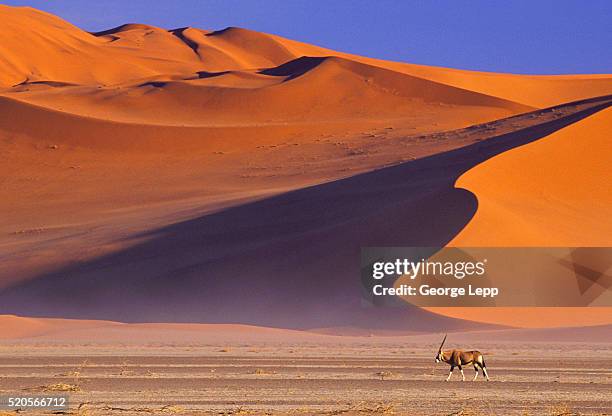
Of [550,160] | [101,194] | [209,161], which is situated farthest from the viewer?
[209,161]

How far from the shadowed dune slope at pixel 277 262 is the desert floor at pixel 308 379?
7.22m

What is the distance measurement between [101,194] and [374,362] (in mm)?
38857

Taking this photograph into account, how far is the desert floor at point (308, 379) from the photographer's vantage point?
14.5 m

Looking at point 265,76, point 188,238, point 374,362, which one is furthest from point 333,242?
point 265,76

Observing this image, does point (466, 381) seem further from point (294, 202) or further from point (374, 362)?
point (294, 202)

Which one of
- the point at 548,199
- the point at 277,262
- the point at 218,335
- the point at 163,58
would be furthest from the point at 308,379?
the point at 163,58

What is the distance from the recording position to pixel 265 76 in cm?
8800

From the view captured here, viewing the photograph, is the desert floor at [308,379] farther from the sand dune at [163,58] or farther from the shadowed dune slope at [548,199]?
the sand dune at [163,58]

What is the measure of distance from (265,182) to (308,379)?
1501 inches

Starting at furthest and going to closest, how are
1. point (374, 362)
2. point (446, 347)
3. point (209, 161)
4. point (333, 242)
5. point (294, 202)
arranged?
point (209, 161)
point (294, 202)
point (333, 242)
point (446, 347)
point (374, 362)

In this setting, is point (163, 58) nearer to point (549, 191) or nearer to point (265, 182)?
point (265, 182)

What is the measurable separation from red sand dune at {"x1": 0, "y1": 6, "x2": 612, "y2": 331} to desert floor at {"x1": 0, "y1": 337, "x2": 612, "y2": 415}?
24.1 feet

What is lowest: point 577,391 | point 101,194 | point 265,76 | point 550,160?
point 577,391

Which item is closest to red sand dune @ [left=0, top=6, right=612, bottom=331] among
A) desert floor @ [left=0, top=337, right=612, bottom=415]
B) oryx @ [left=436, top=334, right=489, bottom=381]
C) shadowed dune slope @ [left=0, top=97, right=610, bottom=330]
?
shadowed dune slope @ [left=0, top=97, right=610, bottom=330]
